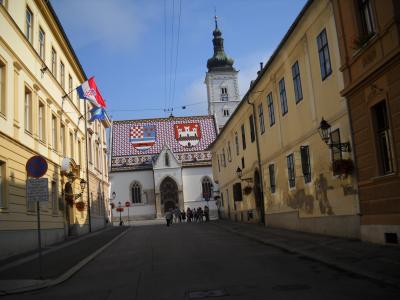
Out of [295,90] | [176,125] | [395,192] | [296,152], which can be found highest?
[176,125]

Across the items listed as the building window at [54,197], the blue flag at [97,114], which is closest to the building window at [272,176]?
the building window at [54,197]

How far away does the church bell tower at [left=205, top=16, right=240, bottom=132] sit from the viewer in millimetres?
93625

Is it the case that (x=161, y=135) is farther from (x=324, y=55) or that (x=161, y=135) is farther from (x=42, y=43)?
(x=324, y=55)

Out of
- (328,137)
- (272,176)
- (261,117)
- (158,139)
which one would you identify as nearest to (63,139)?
(261,117)

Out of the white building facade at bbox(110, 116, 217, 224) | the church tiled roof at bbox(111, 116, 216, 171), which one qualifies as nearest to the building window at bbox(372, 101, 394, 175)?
the white building facade at bbox(110, 116, 217, 224)

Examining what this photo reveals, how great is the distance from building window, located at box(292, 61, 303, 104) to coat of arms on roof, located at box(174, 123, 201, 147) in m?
58.7

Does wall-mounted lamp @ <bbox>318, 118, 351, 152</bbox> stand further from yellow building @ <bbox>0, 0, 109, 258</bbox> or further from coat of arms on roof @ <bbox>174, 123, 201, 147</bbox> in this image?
coat of arms on roof @ <bbox>174, 123, 201, 147</bbox>

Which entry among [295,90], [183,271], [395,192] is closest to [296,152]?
[295,90]

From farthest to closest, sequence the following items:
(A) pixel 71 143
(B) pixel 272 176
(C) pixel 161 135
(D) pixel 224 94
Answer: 1. (D) pixel 224 94
2. (C) pixel 161 135
3. (A) pixel 71 143
4. (B) pixel 272 176

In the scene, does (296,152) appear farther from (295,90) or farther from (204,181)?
(204,181)

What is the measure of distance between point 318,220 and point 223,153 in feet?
89.0

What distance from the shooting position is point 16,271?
1312 cm

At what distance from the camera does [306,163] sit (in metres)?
20.3

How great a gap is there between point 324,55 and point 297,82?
3543mm
